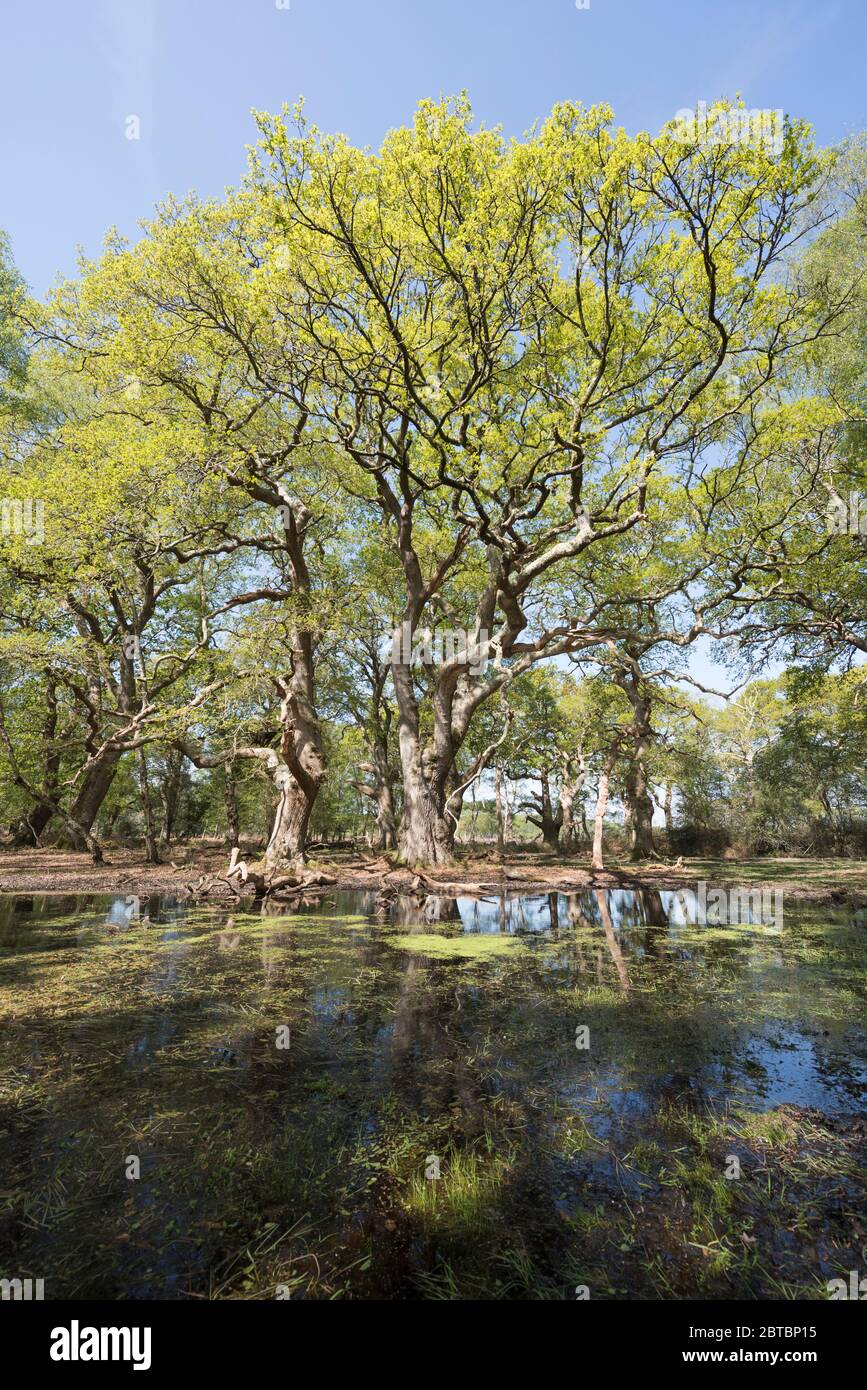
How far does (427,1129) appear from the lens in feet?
10.5

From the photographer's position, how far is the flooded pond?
222 centimetres

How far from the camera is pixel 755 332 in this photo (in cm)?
1188

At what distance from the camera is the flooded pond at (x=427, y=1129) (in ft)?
7.27

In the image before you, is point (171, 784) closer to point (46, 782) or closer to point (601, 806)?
point (46, 782)

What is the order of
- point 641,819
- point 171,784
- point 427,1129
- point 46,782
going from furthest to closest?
1. point 171,784
2. point 641,819
3. point 46,782
4. point 427,1129

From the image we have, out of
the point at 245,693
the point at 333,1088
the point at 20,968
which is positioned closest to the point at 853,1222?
the point at 333,1088

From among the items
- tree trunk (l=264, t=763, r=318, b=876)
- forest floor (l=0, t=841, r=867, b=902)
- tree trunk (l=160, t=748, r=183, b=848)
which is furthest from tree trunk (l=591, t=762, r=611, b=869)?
tree trunk (l=160, t=748, r=183, b=848)

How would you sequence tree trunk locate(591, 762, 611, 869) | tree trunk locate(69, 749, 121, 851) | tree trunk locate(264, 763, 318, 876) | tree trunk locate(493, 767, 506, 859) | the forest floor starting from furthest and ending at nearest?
tree trunk locate(493, 767, 506, 859) < tree trunk locate(69, 749, 121, 851) < tree trunk locate(591, 762, 611, 869) < tree trunk locate(264, 763, 318, 876) < the forest floor

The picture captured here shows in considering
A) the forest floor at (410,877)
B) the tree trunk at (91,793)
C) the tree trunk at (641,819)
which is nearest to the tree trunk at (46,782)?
the tree trunk at (91,793)

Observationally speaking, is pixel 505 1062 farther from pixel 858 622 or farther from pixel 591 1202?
pixel 858 622

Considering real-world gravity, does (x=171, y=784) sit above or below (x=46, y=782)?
below

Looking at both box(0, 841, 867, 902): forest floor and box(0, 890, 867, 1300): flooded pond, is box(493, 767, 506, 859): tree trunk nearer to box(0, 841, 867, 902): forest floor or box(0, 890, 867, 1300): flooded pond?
box(0, 841, 867, 902): forest floor

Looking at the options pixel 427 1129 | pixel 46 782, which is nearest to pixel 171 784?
pixel 46 782
